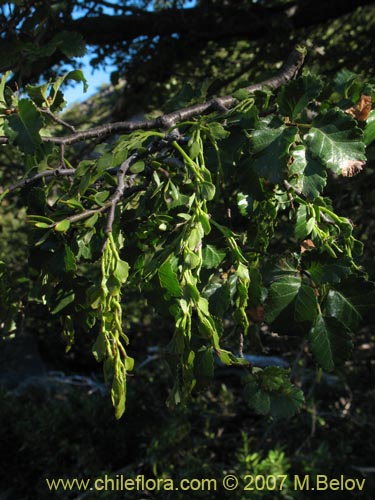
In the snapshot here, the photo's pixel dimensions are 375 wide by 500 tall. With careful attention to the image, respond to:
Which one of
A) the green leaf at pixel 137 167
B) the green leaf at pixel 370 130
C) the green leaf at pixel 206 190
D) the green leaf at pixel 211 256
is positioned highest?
the green leaf at pixel 137 167

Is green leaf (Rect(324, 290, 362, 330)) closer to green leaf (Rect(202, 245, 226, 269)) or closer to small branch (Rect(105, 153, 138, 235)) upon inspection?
green leaf (Rect(202, 245, 226, 269))

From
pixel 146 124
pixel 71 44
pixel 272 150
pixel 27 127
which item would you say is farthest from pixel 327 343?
pixel 71 44

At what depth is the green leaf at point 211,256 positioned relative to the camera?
3.00ft

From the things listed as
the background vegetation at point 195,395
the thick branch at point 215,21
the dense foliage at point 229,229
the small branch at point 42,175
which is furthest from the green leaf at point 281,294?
the thick branch at point 215,21

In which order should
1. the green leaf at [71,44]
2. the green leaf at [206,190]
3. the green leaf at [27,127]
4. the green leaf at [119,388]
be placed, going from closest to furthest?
the green leaf at [119,388]
the green leaf at [206,190]
the green leaf at [27,127]
the green leaf at [71,44]

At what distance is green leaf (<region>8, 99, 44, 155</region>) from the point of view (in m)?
0.97

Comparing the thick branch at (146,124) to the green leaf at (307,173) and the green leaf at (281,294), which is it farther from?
the green leaf at (281,294)

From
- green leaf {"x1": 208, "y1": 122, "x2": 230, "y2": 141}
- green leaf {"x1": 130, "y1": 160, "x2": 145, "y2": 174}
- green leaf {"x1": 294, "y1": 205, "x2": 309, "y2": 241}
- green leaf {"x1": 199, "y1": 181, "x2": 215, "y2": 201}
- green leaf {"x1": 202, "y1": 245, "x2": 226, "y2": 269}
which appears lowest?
green leaf {"x1": 202, "y1": 245, "x2": 226, "y2": 269}

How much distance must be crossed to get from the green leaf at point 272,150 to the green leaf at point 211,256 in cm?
15

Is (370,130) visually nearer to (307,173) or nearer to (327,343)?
(307,173)

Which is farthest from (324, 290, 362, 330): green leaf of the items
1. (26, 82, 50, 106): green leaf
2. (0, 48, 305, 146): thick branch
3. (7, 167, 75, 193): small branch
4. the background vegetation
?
the background vegetation

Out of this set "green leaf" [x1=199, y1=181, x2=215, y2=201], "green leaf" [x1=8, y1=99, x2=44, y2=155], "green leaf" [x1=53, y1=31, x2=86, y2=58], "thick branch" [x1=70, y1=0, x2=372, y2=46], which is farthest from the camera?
"thick branch" [x1=70, y1=0, x2=372, y2=46]

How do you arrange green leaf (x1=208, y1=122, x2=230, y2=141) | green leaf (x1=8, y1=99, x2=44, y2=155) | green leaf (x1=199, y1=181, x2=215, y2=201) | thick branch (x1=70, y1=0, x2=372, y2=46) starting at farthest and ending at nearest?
thick branch (x1=70, y1=0, x2=372, y2=46) → green leaf (x1=8, y1=99, x2=44, y2=155) → green leaf (x1=208, y1=122, x2=230, y2=141) → green leaf (x1=199, y1=181, x2=215, y2=201)

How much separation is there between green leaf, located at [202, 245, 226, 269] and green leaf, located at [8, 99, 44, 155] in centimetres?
38
